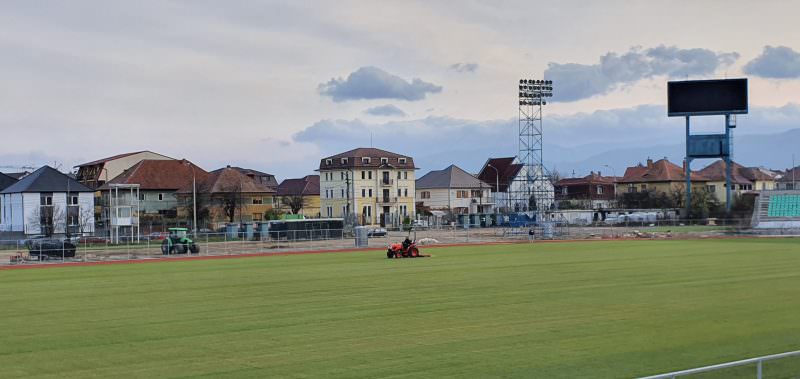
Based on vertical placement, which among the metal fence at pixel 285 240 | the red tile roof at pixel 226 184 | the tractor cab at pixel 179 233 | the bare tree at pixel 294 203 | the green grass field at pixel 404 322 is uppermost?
the red tile roof at pixel 226 184

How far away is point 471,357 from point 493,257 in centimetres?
3610

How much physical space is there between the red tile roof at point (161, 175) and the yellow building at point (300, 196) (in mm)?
13480

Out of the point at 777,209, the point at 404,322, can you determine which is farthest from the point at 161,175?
the point at 404,322

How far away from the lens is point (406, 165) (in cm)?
14312

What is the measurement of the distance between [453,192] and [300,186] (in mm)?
33242

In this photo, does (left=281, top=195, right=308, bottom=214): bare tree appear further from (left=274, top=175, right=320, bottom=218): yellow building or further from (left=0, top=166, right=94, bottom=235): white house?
(left=0, top=166, right=94, bottom=235): white house

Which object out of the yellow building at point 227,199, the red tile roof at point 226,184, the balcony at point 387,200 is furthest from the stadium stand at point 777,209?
the red tile roof at point 226,184

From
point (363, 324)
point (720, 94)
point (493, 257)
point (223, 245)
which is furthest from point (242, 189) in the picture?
point (363, 324)

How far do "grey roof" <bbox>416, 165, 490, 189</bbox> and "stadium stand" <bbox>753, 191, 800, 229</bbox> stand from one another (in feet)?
194

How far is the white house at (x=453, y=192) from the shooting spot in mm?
157875

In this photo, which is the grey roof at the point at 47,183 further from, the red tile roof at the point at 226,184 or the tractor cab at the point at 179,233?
the tractor cab at the point at 179,233

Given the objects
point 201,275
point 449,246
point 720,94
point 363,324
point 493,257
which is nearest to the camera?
point 363,324

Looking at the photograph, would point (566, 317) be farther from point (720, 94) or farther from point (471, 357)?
point (720, 94)

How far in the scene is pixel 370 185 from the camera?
457ft
